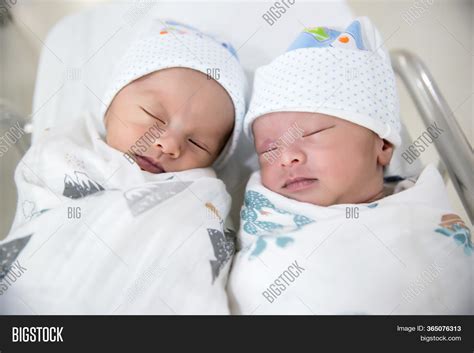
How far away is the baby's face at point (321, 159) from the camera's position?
33.8 inches

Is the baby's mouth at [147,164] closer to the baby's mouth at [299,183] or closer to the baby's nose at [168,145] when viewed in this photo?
the baby's nose at [168,145]

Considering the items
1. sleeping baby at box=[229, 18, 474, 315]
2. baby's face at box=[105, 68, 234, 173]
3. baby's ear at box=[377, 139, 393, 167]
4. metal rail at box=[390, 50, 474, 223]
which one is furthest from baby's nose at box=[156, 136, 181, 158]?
metal rail at box=[390, 50, 474, 223]

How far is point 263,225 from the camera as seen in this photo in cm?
86

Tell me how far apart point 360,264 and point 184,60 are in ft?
1.67

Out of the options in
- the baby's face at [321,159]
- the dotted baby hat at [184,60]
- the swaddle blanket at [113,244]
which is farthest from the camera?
the dotted baby hat at [184,60]

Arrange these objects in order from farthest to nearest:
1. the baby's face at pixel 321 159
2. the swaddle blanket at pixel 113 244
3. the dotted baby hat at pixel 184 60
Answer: the dotted baby hat at pixel 184 60
the baby's face at pixel 321 159
the swaddle blanket at pixel 113 244

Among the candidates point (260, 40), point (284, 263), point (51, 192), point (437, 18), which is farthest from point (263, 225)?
point (437, 18)

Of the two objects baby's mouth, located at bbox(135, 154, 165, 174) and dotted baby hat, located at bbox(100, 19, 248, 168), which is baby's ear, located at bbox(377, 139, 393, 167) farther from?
baby's mouth, located at bbox(135, 154, 165, 174)

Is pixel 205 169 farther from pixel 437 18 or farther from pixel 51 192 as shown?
pixel 437 18

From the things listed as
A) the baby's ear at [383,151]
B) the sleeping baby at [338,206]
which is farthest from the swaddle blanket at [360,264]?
the baby's ear at [383,151]

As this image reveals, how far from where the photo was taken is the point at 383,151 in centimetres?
94

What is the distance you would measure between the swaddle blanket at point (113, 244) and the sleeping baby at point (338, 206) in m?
0.07

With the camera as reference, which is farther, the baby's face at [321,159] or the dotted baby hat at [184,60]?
the dotted baby hat at [184,60]

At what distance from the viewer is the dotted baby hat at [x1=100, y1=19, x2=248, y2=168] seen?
0.98 m
